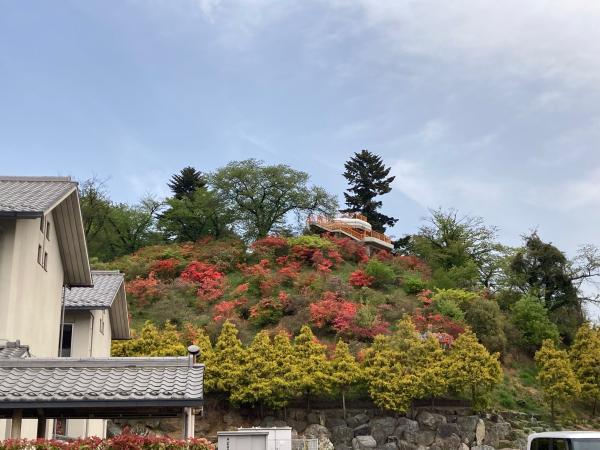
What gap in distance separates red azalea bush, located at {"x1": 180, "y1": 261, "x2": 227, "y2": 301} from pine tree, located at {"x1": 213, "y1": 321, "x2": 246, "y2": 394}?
34.0 ft

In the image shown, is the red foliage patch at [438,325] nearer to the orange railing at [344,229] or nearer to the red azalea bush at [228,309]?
the red azalea bush at [228,309]

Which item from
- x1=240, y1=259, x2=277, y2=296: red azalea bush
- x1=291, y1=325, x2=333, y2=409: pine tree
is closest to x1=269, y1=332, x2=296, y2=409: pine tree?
x1=291, y1=325, x2=333, y2=409: pine tree

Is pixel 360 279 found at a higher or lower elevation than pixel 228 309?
higher

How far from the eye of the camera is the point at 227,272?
45.8 meters

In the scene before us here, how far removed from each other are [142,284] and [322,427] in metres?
16.2

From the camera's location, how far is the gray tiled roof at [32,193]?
43.4 feet

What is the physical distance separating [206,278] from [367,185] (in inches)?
834

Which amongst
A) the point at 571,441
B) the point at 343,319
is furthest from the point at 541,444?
the point at 343,319

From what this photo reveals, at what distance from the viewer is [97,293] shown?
20938 mm

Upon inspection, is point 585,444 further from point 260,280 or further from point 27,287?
point 260,280

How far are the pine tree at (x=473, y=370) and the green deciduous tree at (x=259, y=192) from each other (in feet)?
82.6

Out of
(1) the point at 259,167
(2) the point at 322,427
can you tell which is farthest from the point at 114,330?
(1) the point at 259,167

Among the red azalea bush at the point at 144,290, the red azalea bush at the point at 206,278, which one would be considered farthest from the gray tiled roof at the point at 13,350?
the red azalea bush at the point at 144,290

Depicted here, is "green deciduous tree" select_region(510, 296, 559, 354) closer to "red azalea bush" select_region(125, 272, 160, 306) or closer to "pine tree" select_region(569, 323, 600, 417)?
"pine tree" select_region(569, 323, 600, 417)
